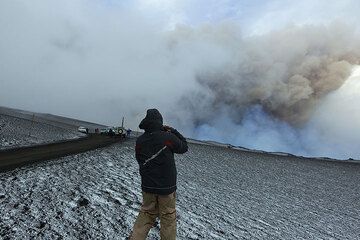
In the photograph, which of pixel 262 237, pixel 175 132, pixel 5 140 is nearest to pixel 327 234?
pixel 262 237

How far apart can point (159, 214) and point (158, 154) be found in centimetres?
116

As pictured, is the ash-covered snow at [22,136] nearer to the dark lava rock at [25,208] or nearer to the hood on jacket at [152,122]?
the dark lava rock at [25,208]

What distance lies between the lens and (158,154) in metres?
6.74

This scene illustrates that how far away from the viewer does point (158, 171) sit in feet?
22.1

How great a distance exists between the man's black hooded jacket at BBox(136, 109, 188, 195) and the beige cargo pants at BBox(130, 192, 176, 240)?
0.17 metres

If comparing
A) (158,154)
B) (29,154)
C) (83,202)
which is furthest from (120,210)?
(29,154)

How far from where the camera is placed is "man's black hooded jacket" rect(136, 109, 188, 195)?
6715mm

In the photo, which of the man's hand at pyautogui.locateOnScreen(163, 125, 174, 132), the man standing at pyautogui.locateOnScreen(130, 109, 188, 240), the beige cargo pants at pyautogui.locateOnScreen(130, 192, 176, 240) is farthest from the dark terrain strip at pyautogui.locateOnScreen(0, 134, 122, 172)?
the man's hand at pyautogui.locateOnScreen(163, 125, 174, 132)

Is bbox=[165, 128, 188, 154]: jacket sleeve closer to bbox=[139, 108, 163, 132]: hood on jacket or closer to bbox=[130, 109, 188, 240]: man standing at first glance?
bbox=[130, 109, 188, 240]: man standing

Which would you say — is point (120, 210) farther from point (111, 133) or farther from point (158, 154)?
point (111, 133)

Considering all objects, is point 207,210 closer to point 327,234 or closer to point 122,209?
point 122,209

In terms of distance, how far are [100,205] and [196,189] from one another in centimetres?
805

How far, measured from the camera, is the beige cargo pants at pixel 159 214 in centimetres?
681

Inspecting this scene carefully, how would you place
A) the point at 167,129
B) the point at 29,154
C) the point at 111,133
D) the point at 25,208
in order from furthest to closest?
1. the point at 111,133
2. the point at 29,154
3. the point at 25,208
4. the point at 167,129
